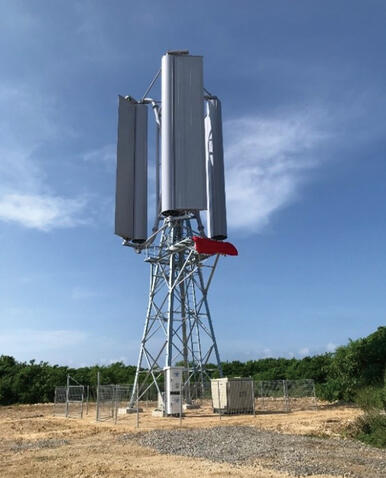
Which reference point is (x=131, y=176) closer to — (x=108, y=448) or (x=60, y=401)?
(x=60, y=401)

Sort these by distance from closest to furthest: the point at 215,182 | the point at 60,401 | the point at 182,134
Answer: the point at 182,134, the point at 215,182, the point at 60,401

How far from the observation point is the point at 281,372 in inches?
2112

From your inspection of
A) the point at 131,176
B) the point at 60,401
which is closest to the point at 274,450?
the point at 131,176

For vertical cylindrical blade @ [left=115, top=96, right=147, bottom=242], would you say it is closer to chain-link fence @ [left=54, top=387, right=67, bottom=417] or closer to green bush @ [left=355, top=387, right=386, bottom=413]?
chain-link fence @ [left=54, top=387, right=67, bottom=417]

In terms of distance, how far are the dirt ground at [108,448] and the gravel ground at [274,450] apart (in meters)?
0.59

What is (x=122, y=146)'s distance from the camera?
34.3 m

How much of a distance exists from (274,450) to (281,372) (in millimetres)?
41337

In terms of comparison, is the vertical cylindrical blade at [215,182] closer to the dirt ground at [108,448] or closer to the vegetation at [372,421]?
the dirt ground at [108,448]

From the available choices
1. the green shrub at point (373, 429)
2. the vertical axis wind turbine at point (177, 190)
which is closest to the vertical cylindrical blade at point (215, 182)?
the vertical axis wind turbine at point (177, 190)

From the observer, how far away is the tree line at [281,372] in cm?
3136

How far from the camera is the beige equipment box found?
2594cm

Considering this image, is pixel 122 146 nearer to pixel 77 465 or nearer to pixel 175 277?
pixel 175 277

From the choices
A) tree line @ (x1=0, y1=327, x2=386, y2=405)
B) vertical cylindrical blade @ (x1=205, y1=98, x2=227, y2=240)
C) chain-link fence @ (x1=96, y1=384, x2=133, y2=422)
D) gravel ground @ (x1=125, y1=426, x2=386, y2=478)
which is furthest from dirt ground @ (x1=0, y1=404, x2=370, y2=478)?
vertical cylindrical blade @ (x1=205, y1=98, x2=227, y2=240)

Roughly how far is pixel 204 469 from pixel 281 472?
181cm
